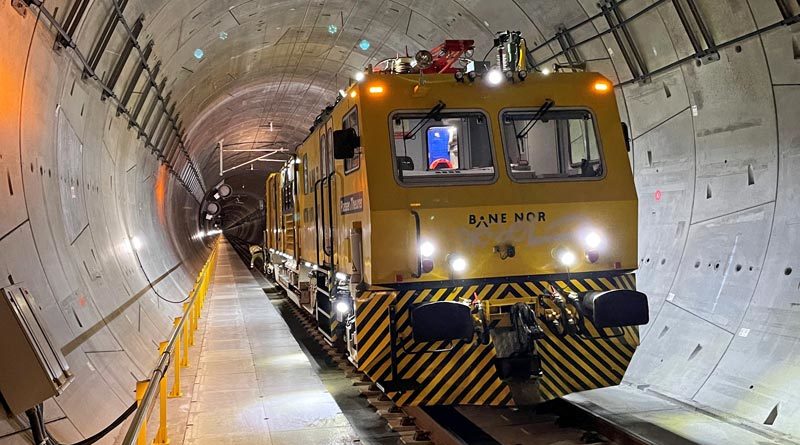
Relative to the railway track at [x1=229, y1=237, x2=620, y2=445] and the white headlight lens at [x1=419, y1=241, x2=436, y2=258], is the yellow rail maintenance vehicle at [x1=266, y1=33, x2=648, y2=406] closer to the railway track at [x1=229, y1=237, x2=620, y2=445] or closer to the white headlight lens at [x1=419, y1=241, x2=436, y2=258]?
the white headlight lens at [x1=419, y1=241, x2=436, y2=258]

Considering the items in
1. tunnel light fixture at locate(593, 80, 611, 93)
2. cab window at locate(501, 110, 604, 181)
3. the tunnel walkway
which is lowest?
the tunnel walkway

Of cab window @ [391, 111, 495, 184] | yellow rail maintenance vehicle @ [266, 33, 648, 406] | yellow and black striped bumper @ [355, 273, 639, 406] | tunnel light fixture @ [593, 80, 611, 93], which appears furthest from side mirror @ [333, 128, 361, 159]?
tunnel light fixture @ [593, 80, 611, 93]

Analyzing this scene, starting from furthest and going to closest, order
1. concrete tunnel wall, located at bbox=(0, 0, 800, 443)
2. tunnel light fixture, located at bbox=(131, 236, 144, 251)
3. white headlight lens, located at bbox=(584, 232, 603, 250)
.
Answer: tunnel light fixture, located at bbox=(131, 236, 144, 251) < white headlight lens, located at bbox=(584, 232, 603, 250) < concrete tunnel wall, located at bbox=(0, 0, 800, 443)

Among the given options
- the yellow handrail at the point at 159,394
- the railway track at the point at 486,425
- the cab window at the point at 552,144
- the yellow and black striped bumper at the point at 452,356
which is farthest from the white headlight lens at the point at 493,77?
the yellow handrail at the point at 159,394

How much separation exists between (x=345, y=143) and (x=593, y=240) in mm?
2418

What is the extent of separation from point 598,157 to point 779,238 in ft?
6.70

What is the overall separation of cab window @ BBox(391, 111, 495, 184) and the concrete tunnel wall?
2957 millimetres

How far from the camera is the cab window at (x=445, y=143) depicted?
265 inches

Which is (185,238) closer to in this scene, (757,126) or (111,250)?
(111,250)

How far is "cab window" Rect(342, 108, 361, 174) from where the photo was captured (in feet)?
22.4

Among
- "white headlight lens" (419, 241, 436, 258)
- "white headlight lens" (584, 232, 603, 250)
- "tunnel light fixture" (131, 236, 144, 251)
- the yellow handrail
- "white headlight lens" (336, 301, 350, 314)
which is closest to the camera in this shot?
the yellow handrail

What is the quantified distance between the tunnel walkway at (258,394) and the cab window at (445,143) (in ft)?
8.25

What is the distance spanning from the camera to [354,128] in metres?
7.00

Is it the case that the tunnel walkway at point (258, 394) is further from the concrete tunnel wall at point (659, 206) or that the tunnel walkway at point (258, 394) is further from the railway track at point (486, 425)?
the concrete tunnel wall at point (659, 206)
